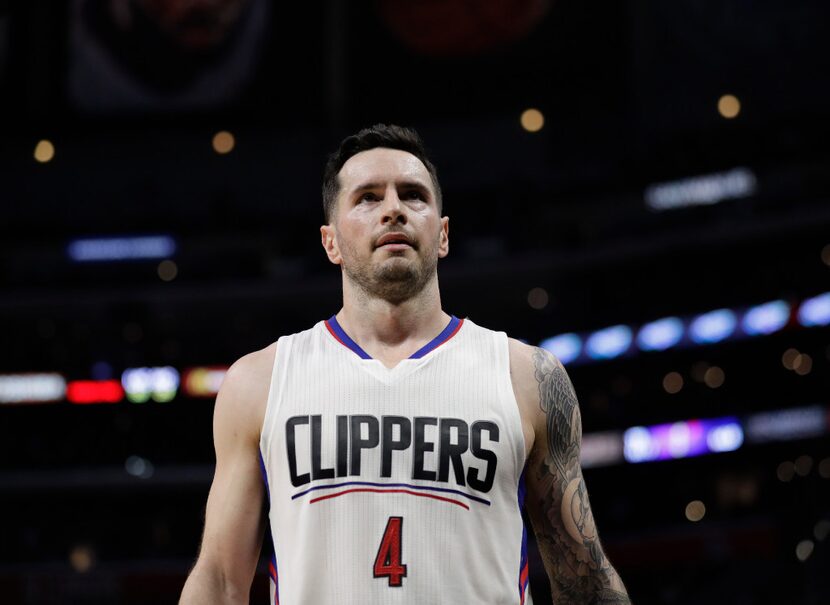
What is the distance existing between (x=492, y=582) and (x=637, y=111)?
29466 mm

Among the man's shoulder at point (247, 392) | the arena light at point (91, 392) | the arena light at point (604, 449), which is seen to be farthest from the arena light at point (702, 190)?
the man's shoulder at point (247, 392)

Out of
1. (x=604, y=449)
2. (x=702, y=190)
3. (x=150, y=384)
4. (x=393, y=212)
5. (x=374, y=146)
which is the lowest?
Result: (x=393, y=212)

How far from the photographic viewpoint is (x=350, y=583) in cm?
338

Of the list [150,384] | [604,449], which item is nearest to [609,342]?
[604,449]

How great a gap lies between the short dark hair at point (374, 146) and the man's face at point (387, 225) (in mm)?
32

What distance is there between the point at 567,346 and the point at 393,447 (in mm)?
25355

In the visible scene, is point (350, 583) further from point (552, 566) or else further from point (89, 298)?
point (89, 298)

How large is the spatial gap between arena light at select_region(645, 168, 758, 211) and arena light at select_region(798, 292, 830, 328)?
15.2 feet

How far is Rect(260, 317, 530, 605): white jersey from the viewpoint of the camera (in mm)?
3395

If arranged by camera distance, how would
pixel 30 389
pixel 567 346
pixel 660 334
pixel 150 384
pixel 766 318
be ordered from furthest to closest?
pixel 150 384
pixel 30 389
pixel 567 346
pixel 660 334
pixel 766 318

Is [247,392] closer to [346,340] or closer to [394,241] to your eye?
[346,340]

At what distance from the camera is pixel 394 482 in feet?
11.3

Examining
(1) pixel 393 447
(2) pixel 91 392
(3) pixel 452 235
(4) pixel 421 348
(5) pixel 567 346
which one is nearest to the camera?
(1) pixel 393 447

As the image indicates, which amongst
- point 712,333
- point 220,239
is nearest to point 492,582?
point 712,333
